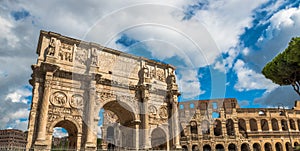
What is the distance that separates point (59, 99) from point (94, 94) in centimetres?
244

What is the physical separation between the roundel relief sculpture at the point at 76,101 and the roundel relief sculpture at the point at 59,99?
1.75ft

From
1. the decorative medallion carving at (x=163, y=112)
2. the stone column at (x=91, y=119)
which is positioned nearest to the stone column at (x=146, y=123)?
the decorative medallion carving at (x=163, y=112)

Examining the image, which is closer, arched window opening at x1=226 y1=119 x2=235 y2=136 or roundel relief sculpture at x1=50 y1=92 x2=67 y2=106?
roundel relief sculpture at x1=50 y1=92 x2=67 y2=106

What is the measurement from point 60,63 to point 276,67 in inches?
658

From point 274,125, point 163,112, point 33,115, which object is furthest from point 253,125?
point 33,115

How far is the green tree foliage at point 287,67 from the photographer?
15.3 m

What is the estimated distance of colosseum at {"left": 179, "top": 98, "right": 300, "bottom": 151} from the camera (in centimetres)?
3453

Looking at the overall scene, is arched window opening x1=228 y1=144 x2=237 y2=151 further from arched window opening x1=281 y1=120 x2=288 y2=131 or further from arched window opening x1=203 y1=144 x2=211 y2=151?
arched window opening x1=281 y1=120 x2=288 y2=131

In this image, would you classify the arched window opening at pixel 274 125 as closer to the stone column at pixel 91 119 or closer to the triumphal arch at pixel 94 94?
the triumphal arch at pixel 94 94

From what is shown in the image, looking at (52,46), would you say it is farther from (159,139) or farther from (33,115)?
(159,139)

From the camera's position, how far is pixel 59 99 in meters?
16.0

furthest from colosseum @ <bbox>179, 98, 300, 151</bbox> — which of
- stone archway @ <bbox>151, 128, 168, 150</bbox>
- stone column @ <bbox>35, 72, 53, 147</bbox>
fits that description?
stone column @ <bbox>35, 72, 53, 147</bbox>

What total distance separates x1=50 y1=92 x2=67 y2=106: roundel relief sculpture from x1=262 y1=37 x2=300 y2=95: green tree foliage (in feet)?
53.1

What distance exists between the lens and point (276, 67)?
1784 cm
